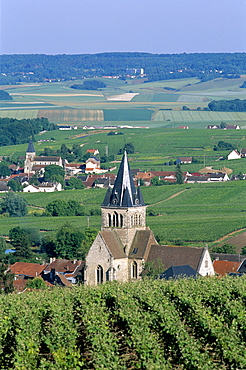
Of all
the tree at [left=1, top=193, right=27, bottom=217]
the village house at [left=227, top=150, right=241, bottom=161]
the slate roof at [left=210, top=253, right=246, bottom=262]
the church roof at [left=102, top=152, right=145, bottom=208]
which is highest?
the church roof at [left=102, top=152, right=145, bottom=208]

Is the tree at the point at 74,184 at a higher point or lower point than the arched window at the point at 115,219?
lower

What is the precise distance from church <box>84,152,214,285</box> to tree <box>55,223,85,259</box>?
14745mm

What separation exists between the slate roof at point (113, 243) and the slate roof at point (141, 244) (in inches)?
23.6

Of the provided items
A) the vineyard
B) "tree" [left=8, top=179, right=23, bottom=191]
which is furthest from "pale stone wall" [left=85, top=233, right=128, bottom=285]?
"tree" [left=8, top=179, right=23, bottom=191]

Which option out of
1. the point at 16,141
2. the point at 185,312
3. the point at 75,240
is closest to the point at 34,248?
the point at 75,240

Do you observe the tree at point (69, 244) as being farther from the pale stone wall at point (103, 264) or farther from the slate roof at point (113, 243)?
the slate roof at point (113, 243)

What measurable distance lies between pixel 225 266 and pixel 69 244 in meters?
14.8

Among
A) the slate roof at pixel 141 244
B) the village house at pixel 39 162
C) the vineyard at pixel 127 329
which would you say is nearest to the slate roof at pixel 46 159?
the village house at pixel 39 162

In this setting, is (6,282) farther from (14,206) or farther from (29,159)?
(29,159)

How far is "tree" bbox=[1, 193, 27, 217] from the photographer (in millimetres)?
88156

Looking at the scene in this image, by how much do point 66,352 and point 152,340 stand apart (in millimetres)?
2750

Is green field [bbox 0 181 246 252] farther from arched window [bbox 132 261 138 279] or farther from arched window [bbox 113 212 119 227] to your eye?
arched window [bbox 132 261 138 279]

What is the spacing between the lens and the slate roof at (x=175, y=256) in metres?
47.3

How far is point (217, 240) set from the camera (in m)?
68.8
